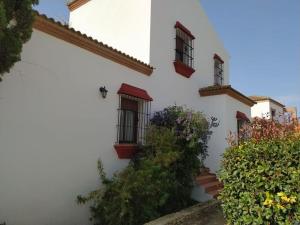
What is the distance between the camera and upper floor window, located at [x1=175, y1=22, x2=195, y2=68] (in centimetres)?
1158

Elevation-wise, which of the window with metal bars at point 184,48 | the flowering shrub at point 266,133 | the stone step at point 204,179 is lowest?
the stone step at point 204,179

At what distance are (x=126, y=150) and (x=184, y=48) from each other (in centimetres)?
568

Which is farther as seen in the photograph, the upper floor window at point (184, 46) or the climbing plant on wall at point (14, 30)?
the upper floor window at point (184, 46)

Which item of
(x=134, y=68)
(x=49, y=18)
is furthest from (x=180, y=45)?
(x=49, y=18)

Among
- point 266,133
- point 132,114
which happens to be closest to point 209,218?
point 266,133

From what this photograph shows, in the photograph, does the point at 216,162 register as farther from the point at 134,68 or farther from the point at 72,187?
the point at 72,187

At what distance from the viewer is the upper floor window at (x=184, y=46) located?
38.0 ft

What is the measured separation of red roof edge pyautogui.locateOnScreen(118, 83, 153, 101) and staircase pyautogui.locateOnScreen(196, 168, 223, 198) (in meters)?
3.30

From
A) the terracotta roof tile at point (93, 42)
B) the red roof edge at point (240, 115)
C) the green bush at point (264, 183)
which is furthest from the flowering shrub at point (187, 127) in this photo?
the red roof edge at point (240, 115)

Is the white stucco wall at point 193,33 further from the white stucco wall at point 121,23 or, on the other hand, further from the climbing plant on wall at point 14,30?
the climbing plant on wall at point 14,30

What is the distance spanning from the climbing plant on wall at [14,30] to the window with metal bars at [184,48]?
7.48 metres

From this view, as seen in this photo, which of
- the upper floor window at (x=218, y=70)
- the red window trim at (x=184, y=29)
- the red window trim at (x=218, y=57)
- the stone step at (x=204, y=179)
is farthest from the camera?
the upper floor window at (x=218, y=70)

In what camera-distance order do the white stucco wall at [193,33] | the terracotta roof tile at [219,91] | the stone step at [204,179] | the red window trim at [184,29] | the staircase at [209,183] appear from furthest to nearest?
the terracotta roof tile at [219,91], the red window trim at [184,29], the white stucco wall at [193,33], the stone step at [204,179], the staircase at [209,183]

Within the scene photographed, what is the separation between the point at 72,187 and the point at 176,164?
289 centimetres
